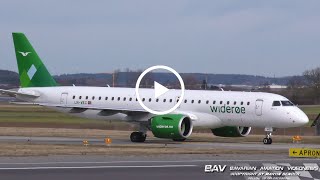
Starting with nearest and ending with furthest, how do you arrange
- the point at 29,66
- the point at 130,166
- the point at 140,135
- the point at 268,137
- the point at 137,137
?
1. the point at 130,166
2. the point at 268,137
3. the point at 137,137
4. the point at 140,135
5. the point at 29,66

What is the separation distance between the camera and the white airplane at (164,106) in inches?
1661

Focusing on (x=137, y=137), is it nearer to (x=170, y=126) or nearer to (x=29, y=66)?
(x=170, y=126)

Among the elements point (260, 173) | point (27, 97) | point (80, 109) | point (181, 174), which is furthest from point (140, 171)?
point (27, 97)

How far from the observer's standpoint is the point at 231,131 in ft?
149

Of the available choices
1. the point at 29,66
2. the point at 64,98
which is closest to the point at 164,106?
the point at 64,98

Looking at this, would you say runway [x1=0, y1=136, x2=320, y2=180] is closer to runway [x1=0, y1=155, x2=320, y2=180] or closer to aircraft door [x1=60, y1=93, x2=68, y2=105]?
runway [x1=0, y1=155, x2=320, y2=180]

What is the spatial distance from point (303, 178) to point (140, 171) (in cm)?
516

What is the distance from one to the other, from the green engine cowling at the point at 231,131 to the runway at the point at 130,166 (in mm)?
14974

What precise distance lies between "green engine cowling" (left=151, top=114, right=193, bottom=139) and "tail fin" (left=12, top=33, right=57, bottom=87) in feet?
36.4

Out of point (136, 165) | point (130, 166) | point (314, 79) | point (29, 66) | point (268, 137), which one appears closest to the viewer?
point (130, 166)

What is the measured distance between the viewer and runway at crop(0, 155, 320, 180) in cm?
2183

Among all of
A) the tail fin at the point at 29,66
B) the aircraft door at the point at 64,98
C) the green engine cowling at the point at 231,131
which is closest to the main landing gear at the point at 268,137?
the green engine cowling at the point at 231,131

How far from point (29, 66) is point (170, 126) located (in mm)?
13523

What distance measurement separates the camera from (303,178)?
21141 mm
